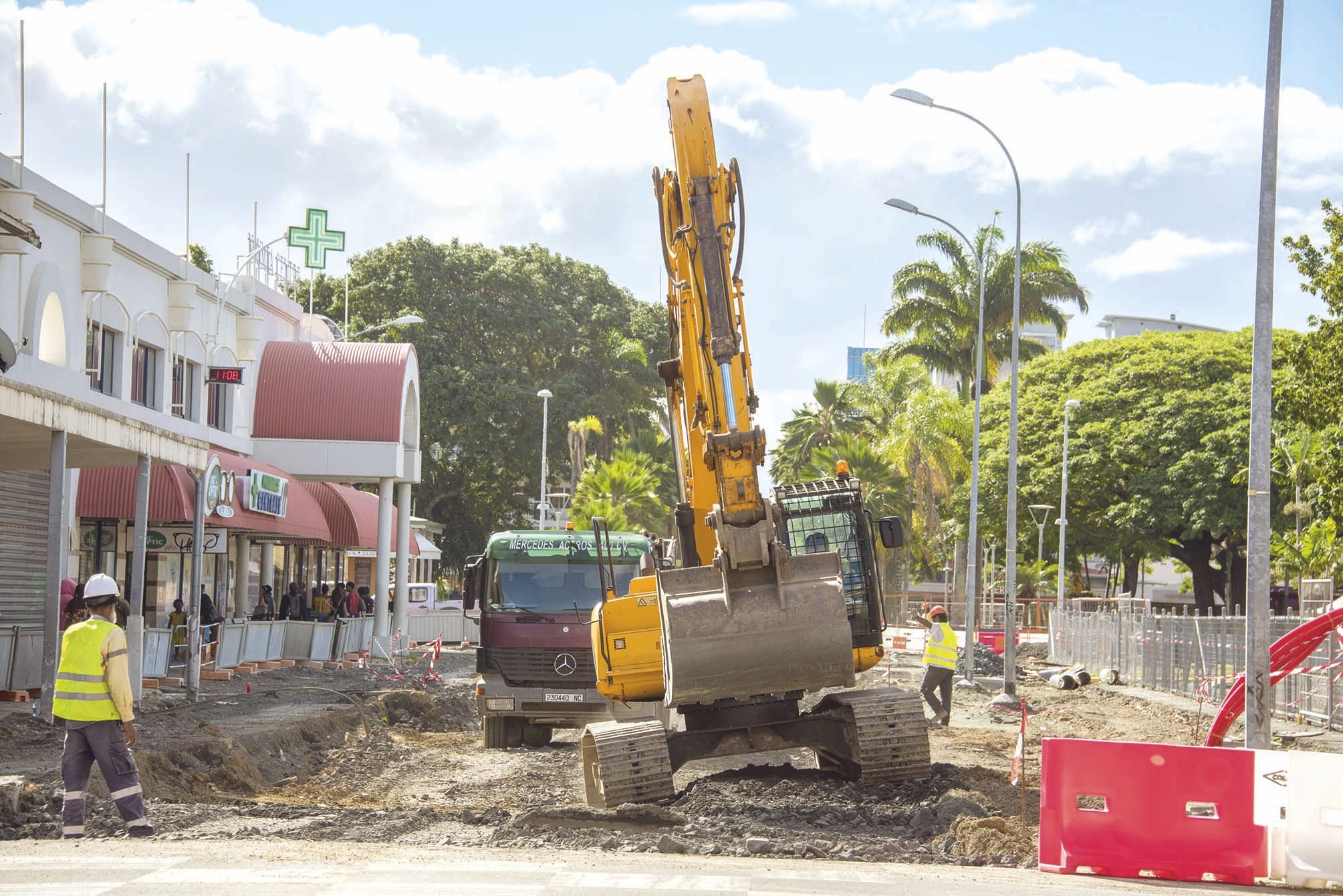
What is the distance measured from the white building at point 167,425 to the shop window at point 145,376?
0.04m

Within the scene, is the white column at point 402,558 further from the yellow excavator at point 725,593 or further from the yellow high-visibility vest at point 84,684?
the yellow high-visibility vest at point 84,684

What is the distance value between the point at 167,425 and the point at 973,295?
36.1m

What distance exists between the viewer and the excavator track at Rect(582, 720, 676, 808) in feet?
40.4

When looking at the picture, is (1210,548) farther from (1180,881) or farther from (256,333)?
(1180,881)

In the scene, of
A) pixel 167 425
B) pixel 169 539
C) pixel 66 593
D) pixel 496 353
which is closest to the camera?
pixel 66 593

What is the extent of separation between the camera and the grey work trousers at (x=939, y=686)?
67.8 feet

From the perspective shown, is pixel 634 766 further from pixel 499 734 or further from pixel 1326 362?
pixel 1326 362

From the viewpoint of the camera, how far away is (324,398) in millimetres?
34969

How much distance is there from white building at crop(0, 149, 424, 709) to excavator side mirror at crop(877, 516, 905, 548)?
29.2 feet

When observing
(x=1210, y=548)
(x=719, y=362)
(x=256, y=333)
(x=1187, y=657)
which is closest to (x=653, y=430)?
(x=1210, y=548)

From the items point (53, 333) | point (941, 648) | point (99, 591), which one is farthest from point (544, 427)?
point (99, 591)

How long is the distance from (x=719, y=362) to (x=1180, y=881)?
504 cm

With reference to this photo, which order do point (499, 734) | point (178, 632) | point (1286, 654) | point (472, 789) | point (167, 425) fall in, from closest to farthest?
1. point (1286, 654)
2. point (472, 789)
3. point (499, 734)
4. point (178, 632)
5. point (167, 425)

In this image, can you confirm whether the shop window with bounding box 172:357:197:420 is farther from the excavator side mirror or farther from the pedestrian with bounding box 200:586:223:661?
the excavator side mirror
